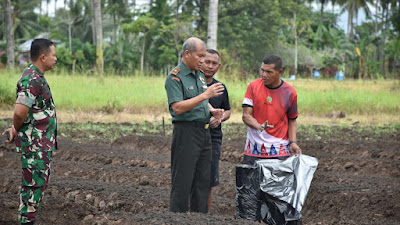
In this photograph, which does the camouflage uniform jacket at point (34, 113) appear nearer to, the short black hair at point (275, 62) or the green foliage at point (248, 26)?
the short black hair at point (275, 62)

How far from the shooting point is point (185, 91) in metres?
3.96

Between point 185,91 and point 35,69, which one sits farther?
point 35,69

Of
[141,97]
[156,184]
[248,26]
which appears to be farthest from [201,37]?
[156,184]

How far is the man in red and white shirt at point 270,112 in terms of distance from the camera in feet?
15.2

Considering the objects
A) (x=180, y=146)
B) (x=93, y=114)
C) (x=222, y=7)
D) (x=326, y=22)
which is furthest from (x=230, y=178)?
(x=326, y=22)

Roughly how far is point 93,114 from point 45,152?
34.5ft

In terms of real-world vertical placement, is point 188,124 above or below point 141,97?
above

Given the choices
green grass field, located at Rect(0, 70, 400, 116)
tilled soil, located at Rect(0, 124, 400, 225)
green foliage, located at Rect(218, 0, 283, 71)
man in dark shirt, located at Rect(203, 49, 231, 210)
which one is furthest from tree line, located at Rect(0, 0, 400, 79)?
man in dark shirt, located at Rect(203, 49, 231, 210)

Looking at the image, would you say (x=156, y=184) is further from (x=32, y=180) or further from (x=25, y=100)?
(x=25, y=100)

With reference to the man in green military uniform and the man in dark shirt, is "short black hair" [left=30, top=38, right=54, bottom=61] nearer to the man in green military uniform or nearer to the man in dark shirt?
the man in green military uniform

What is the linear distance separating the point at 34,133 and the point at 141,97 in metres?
12.2

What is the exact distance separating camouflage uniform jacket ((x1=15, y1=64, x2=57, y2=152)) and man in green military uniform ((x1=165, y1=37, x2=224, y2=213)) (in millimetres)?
1018

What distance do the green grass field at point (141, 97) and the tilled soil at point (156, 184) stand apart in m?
5.10

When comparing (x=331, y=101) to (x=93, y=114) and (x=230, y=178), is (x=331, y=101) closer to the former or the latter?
(x=93, y=114)
